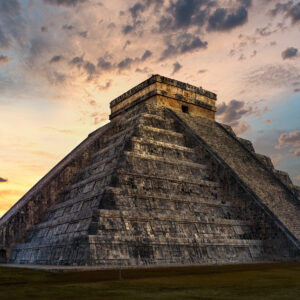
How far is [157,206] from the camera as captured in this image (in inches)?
699

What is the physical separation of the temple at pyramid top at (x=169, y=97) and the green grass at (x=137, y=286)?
51.9 feet

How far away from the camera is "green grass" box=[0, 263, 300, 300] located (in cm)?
813

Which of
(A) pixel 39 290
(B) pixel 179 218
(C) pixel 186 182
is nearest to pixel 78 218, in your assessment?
(B) pixel 179 218

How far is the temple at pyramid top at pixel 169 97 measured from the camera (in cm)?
2725

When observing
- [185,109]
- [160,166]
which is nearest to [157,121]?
[185,109]

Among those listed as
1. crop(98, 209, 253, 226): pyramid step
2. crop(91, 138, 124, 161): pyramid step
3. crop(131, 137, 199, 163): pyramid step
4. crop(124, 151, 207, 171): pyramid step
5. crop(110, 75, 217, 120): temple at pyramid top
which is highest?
crop(110, 75, 217, 120): temple at pyramid top

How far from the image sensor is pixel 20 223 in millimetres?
20281

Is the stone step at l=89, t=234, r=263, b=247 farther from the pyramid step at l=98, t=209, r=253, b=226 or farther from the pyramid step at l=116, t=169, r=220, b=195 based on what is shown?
the pyramid step at l=116, t=169, r=220, b=195

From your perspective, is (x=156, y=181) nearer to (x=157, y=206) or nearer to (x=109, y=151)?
(x=157, y=206)

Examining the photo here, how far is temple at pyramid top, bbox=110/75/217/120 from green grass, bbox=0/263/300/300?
15805mm

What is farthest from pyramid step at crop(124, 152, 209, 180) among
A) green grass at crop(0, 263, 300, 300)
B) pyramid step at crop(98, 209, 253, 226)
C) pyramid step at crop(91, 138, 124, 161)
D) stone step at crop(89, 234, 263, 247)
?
green grass at crop(0, 263, 300, 300)

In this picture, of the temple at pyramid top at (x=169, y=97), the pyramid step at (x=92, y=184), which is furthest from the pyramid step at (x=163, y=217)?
the temple at pyramid top at (x=169, y=97)

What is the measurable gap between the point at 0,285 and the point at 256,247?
1223 centimetres

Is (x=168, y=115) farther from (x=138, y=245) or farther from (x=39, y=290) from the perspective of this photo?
(x=39, y=290)
